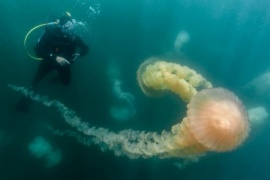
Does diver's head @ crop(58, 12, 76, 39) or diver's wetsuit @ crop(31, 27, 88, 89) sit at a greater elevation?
diver's head @ crop(58, 12, 76, 39)

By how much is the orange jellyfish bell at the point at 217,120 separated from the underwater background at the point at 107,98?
4.60 metres

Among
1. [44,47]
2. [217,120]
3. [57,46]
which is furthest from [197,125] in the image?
[44,47]

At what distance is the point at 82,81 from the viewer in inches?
458

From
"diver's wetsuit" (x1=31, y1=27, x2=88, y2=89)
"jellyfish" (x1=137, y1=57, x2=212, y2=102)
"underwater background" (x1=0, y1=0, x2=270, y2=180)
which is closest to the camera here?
"jellyfish" (x1=137, y1=57, x2=212, y2=102)

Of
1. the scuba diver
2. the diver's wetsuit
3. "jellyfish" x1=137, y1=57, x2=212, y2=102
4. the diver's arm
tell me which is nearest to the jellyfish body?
"jellyfish" x1=137, y1=57, x2=212, y2=102

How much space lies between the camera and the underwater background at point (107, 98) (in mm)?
9250

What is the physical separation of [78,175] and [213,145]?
17.7 feet

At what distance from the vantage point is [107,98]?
11109 mm

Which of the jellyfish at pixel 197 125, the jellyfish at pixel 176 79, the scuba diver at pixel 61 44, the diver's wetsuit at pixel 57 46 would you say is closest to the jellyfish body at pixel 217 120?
the jellyfish at pixel 197 125

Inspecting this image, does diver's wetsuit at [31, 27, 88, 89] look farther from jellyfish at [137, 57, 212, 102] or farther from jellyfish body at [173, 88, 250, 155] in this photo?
jellyfish body at [173, 88, 250, 155]

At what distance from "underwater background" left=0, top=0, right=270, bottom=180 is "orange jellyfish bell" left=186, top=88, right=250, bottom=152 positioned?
4.60m

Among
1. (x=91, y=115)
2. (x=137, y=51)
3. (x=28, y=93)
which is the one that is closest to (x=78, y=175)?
(x=91, y=115)

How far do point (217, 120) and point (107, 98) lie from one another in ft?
21.9

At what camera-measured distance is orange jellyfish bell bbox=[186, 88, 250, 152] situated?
4.81 metres
